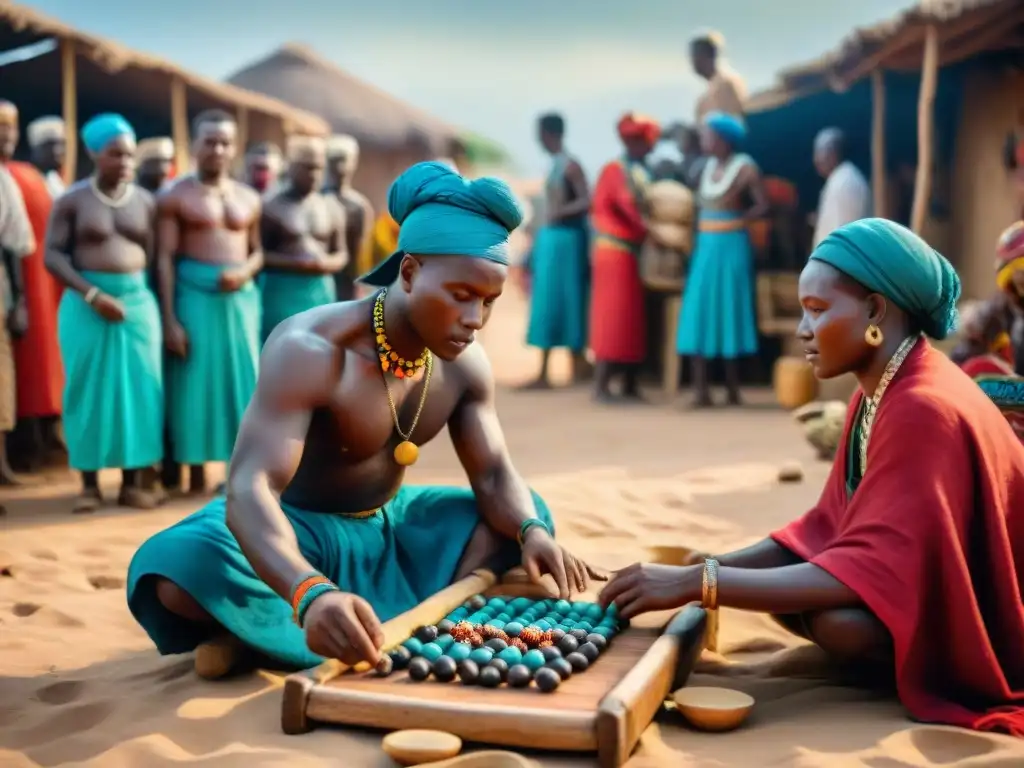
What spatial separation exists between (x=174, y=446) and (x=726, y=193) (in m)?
5.32

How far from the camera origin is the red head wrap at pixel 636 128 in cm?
1082

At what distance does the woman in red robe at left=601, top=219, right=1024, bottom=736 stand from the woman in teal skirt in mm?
6796

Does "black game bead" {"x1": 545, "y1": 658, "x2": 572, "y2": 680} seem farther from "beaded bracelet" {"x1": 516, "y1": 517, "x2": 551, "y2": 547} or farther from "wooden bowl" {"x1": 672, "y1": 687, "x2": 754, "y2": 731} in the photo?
"beaded bracelet" {"x1": 516, "y1": 517, "x2": 551, "y2": 547}

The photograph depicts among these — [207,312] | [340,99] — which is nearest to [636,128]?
[207,312]

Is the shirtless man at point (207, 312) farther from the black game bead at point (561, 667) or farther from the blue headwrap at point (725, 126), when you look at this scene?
the blue headwrap at point (725, 126)

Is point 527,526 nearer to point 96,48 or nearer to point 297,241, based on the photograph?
point 297,241

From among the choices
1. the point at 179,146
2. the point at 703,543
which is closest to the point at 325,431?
the point at 703,543

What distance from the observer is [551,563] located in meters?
3.58

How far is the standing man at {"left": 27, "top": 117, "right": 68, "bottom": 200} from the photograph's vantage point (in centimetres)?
788

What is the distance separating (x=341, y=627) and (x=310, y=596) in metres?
0.12

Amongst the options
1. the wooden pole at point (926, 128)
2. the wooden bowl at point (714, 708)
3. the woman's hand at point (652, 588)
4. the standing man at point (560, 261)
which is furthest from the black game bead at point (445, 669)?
the standing man at point (560, 261)

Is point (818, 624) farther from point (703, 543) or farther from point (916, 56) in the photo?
point (916, 56)

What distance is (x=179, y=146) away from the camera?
1149 centimetres

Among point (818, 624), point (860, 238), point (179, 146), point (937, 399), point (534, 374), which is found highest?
point (179, 146)
